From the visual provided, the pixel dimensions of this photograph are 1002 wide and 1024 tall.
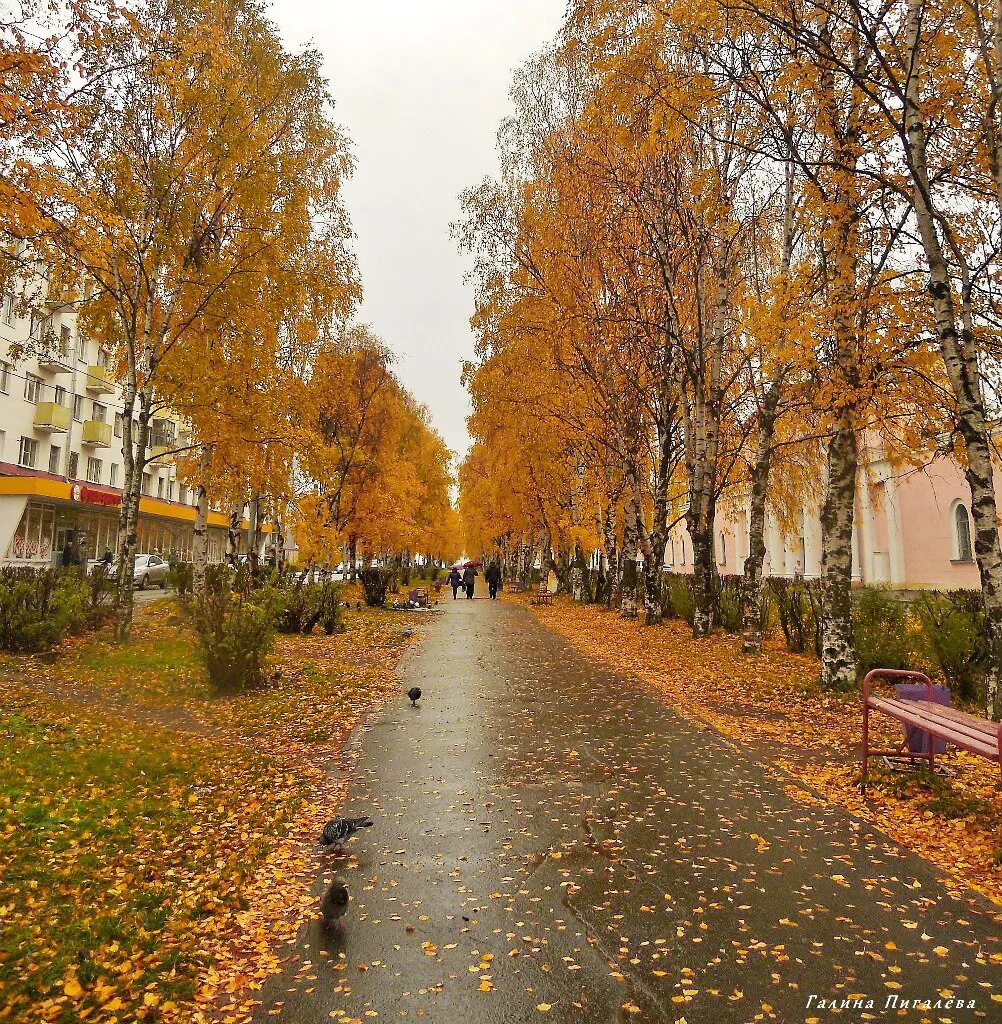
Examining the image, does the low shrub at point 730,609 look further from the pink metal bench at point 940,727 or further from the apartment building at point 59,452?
the apartment building at point 59,452

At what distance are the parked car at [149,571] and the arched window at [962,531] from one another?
1357 inches

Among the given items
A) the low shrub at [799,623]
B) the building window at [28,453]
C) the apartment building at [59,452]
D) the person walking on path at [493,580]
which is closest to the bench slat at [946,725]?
the low shrub at [799,623]

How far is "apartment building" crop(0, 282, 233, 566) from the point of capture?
3294cm

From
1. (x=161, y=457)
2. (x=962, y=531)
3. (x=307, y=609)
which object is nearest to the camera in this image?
(x=307, y=609)

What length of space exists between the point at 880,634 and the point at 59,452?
40815 millimetres

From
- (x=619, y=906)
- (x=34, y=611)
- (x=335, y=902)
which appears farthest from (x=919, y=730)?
(x=34, y=611)

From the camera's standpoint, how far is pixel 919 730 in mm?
5949

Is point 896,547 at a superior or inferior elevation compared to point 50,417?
inferior

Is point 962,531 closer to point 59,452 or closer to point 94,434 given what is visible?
point 94,434

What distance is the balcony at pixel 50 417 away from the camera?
35.7m

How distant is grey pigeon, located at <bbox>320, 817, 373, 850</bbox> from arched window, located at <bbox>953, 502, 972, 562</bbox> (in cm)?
3067

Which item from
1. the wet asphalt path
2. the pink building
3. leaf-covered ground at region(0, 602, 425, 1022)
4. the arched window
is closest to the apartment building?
leaf-covered ground at region(0, 602, 425, 1022)

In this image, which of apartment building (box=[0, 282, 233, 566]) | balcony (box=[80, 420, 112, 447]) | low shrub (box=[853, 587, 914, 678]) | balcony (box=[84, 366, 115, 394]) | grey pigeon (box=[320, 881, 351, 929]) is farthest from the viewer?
balcony (box=[84, 366, 115, 394])

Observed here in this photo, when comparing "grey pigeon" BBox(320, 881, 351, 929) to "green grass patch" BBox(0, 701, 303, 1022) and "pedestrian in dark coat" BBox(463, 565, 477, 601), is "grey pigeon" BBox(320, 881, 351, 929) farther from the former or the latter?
"pedestrian in dark coat" BBox(463, 565, 477, 601)
